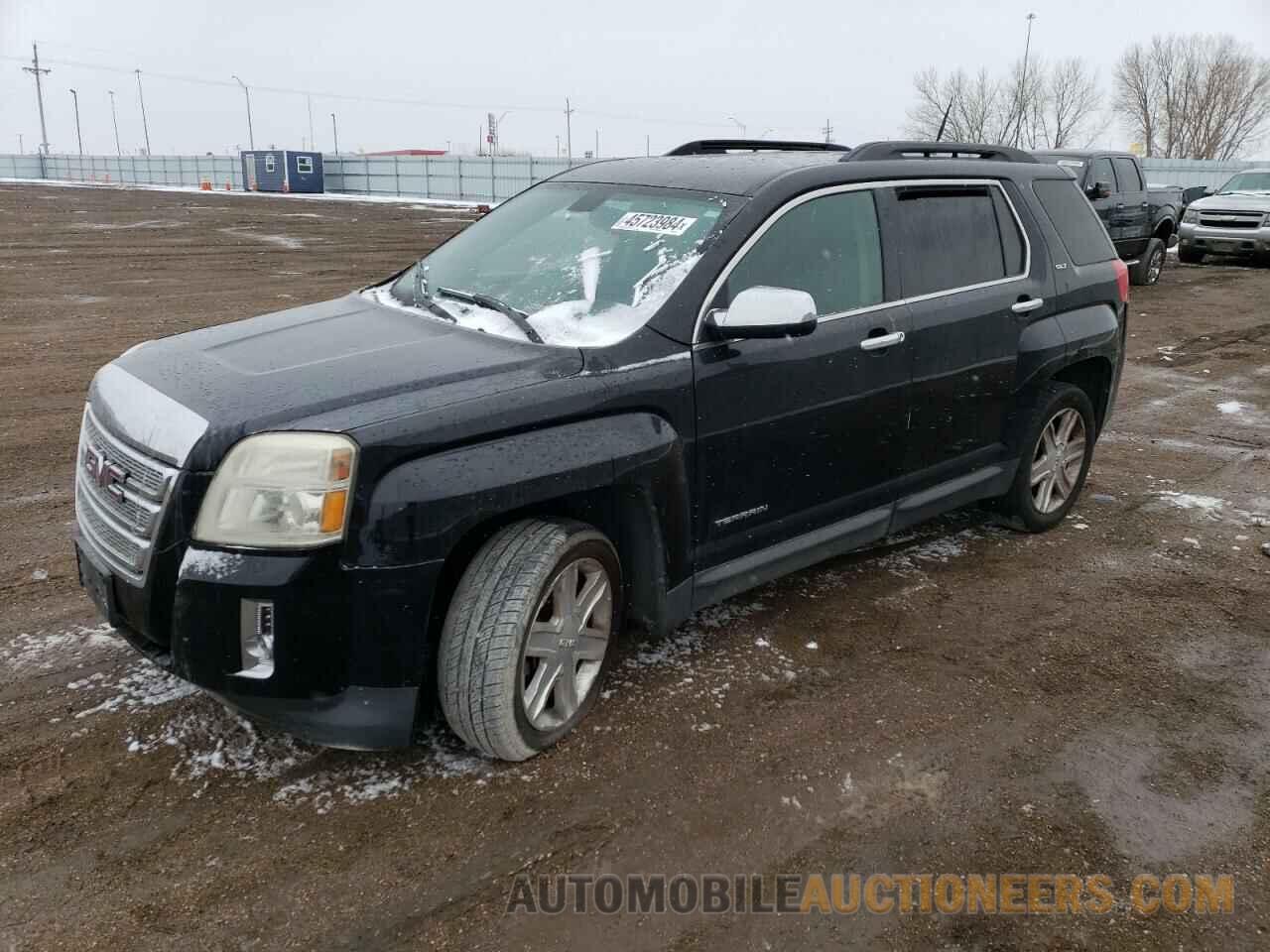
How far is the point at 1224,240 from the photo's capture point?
17.5 metres

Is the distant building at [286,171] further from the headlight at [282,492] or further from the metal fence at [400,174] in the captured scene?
the headlight at [282,492]

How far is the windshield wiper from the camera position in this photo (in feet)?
10.6

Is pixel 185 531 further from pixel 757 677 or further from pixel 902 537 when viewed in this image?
pixel 902 537

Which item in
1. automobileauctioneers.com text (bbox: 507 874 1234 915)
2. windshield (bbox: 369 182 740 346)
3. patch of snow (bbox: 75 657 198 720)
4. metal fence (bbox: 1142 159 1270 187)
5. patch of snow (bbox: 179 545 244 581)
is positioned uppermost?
metal fence (bbox: 1142 159 1270 187)

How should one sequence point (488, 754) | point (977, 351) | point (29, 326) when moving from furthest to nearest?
point (29, 326)
point (977, 351)
point (488, 754)

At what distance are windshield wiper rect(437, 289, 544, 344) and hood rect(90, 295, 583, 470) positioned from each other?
0.29 ft

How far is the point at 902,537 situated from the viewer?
201 inches

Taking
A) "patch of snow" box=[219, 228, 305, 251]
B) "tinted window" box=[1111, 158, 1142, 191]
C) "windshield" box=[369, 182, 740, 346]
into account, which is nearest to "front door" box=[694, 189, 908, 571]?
"windshield" box=[369, 182, 740, 346]

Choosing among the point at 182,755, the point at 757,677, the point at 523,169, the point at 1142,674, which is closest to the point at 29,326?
the point at 182,755

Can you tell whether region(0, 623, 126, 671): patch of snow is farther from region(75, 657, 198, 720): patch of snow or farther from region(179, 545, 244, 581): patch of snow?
region(179, 545, 244, 581): patch of snow

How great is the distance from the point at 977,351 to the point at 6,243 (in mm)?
19995

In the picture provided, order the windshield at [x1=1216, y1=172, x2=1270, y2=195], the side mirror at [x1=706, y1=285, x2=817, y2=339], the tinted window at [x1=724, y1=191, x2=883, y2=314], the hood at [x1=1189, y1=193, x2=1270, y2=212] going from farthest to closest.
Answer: the windshield at [x1=1216, y1=172, x2=1270, y2=195]
the hood at [x1=1189, y1=193, x2=1270, y2=212]
the tinted window at [x1=724, y1=191, x2=883, y2=314]
the side mirror at [x1=706, y1=285, x2=817, y2=339]

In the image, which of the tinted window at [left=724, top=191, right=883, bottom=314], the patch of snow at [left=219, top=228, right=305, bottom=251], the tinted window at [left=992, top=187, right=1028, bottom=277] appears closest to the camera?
the tinted window at [left=724, top=191, right=883, bottom=314]

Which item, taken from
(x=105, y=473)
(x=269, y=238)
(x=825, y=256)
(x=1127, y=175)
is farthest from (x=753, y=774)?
(x=269, y=238)
